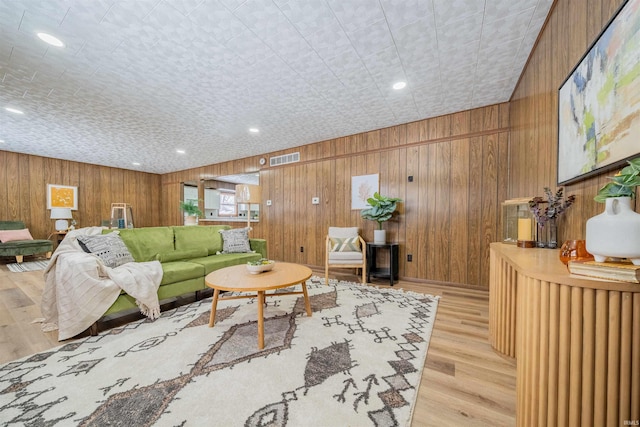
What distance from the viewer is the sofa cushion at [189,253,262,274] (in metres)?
2.93

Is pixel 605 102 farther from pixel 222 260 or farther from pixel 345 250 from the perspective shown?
pixel 222 260

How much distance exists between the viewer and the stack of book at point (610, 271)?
0.70 m

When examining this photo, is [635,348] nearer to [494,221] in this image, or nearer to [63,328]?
[494,221]

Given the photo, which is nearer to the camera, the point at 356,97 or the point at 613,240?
the point at 613,240

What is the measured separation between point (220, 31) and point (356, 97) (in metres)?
1.73

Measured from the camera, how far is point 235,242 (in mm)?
3652

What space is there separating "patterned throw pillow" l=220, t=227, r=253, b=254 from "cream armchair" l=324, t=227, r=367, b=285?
129 cm

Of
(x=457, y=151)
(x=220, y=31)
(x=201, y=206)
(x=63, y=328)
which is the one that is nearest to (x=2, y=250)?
(x=201, y=206)

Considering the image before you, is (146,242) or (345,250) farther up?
(146,242)

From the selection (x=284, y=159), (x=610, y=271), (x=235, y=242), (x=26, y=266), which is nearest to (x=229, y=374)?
(x=610, y=271)

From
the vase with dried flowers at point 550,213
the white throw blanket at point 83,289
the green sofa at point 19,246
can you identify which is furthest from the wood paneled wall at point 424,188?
the green sofa at point 19,246

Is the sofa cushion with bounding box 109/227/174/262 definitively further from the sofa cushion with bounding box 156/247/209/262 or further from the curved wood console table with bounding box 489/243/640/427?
the curved wood console table with bounding box 489/243/640/427

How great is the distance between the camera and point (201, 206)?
7.04 metres

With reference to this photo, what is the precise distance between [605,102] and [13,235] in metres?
9.11
